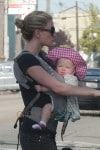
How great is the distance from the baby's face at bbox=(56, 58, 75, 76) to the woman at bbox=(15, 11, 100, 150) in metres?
0.15

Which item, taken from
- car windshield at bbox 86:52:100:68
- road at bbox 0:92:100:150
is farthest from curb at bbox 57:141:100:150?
car windshield at bbox 86:52:100:68

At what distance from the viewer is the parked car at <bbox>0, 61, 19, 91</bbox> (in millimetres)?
26656

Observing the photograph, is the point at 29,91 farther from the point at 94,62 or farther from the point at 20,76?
the point at 94,62

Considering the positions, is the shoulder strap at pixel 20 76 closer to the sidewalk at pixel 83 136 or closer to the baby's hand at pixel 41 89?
the baby's hand at pixel 41 89

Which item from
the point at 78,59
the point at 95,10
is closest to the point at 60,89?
the point at 78,59

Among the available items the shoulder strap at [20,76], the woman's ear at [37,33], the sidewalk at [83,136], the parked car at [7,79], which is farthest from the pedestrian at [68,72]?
the parked car at [7,79]

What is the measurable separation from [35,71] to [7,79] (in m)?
23.2

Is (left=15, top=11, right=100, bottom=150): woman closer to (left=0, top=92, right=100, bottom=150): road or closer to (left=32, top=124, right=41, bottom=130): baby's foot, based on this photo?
(left=32, top=124, right=41, bottom=130): baby's foot

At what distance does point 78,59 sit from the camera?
420 cm

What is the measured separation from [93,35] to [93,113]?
6280cm

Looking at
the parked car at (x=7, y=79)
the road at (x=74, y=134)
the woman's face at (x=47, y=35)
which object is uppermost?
the woman's face at (x=47, y=35)

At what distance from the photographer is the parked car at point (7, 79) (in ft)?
87.5

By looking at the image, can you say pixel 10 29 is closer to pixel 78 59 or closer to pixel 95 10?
pixel 95 10

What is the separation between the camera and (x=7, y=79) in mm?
27078
